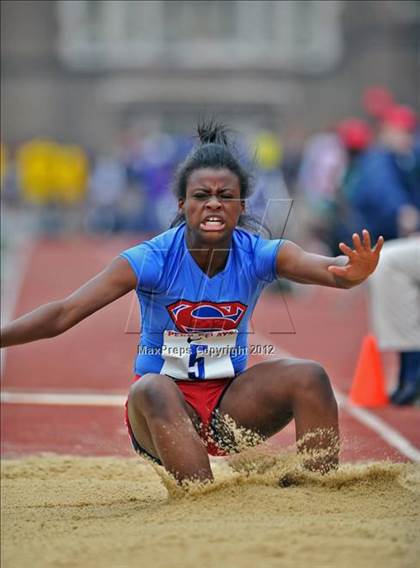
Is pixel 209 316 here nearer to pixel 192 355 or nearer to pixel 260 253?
pixel 192 355

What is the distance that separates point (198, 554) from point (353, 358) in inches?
261

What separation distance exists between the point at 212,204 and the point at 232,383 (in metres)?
0.76

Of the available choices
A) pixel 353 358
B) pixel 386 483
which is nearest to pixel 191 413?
pixel 386 483

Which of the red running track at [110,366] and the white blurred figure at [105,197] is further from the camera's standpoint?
the white blurred figure at [105,197]

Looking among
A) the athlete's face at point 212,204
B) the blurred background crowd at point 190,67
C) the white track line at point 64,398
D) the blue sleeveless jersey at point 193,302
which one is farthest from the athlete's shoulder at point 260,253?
the blurred background crowd at point 190,67

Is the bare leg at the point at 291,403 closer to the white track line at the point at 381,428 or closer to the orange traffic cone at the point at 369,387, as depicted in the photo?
the white track line at the point at 381,428

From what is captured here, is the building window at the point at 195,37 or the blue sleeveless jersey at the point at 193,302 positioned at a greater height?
the building window at the point at 195,37

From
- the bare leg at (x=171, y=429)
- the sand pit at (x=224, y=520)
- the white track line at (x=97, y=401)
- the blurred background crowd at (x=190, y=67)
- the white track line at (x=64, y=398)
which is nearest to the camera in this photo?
the sand pit at (x=224, y=520)

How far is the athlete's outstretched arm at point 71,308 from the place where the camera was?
4.78m

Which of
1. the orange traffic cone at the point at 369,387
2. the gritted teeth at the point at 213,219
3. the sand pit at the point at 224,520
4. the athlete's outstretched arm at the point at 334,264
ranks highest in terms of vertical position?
the gritted teeth at the point at 213,219

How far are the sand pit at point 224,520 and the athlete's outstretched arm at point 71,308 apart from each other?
2.27 feet

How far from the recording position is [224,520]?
14.0 feet

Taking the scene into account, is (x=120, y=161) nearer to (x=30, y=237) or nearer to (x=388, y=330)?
(x=30, y=237)

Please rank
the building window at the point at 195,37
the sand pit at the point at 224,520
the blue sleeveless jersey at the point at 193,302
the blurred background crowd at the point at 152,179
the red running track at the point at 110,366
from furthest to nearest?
1. the building window at the point at 195,37
2. the blurred background crowd at the point at 152,179
3. the red running track at the point at 110,366
4. the blue sleeveless jersey at the point at 193,302
5. the sand pit at the point at 224,520
